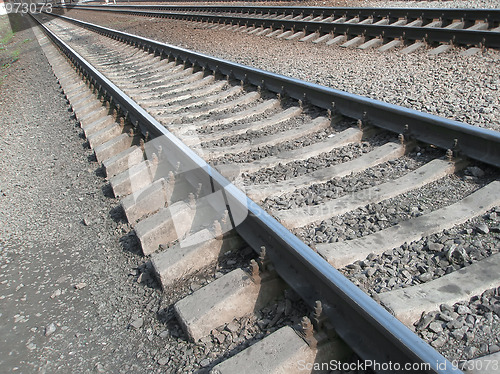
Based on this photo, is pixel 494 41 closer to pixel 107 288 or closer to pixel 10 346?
pixel 107 288

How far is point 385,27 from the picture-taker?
8.48 m

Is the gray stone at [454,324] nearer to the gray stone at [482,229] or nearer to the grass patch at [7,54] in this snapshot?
the gray stone at [482,229]

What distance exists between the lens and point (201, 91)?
21.8 ft

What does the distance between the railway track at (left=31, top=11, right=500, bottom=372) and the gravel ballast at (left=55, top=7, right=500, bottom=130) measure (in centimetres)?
103

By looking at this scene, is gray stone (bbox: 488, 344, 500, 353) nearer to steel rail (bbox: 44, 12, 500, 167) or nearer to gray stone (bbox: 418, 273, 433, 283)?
gray stone (bbox: 418, 273, 433, 283)

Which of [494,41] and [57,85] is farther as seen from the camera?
[57,85]

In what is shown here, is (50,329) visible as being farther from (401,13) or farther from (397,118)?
(401,13)

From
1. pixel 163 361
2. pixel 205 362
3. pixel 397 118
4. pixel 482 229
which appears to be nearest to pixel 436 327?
pixel 482 229

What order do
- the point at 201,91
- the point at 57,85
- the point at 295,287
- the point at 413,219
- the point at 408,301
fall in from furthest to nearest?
the point at 57,85 → the point at 201,91 → the point at 413,219 → the point at 295,287 → the point at 408,301

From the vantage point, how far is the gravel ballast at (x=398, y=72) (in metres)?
5.00

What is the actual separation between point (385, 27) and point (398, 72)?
2.24 metres

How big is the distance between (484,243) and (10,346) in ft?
9.07

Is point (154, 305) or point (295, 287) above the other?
point (295, 287)

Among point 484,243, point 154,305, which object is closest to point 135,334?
point 154,305
